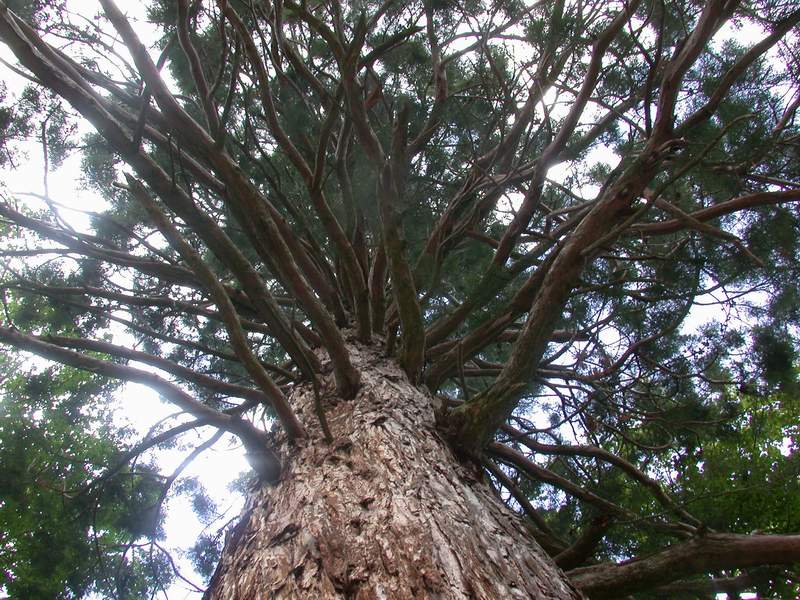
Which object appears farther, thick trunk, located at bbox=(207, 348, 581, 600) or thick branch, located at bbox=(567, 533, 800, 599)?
thick branch, located at bbox=(567, 533, 800, 599)

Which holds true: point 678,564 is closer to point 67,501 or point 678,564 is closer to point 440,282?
point 440,282

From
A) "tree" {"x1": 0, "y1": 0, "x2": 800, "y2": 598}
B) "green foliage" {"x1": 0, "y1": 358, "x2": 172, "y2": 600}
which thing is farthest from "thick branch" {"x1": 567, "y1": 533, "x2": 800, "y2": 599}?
"green foliage" {"x1": 0, "y1": 358, "x2": 172, "y2": 600}

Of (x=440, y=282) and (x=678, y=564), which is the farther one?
(x=440, y=282)

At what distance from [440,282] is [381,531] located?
1770 mm

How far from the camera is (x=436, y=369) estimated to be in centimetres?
237

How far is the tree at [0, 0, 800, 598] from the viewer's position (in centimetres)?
146

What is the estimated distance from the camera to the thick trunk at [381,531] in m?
1.06

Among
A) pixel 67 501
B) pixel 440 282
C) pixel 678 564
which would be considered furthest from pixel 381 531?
pixel 67 501

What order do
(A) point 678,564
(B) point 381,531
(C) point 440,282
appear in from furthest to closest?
(C) point 440,282 < (A) point 678,564 < (B) point 381,531

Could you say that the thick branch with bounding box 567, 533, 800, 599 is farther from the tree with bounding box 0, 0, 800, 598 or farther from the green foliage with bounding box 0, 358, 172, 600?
the green foliage with bounding box 0, 358, 172, 600

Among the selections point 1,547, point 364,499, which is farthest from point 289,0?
point 1,547

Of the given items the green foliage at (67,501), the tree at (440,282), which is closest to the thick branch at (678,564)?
the tree at (440,282)

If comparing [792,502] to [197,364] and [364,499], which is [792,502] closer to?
[364,499]

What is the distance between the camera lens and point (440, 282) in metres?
2.84
